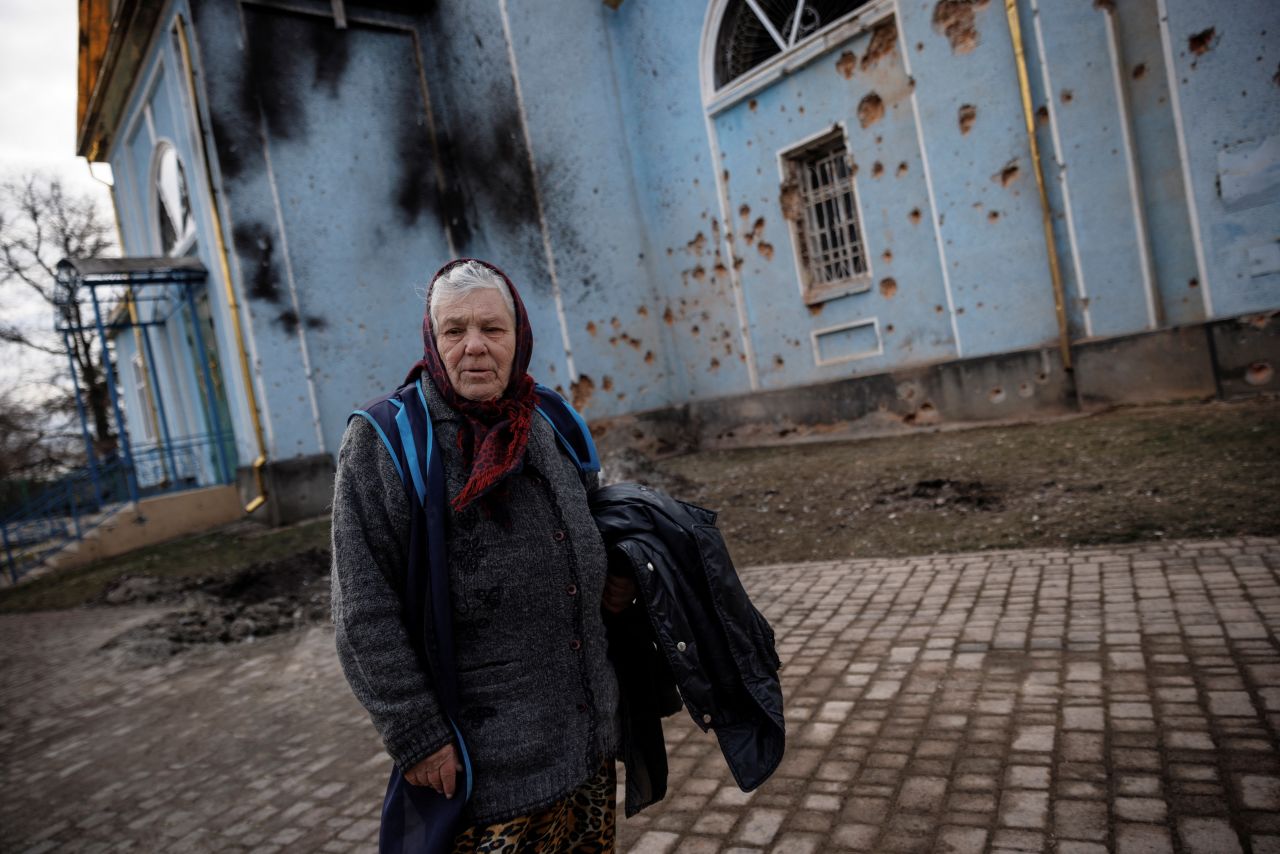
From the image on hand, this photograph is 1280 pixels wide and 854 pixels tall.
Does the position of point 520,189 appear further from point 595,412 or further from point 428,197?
point 595,412

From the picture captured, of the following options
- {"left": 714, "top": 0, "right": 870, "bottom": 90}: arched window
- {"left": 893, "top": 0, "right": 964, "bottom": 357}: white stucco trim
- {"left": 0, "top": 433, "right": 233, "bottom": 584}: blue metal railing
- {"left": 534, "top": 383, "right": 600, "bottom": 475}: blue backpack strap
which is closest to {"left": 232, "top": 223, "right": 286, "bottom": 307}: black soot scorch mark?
{"left": 0, "top": 433, "right": 233, "bottom": 584}: blue metal railing

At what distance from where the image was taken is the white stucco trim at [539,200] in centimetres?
1159

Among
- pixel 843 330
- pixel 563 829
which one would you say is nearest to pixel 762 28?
pixel 843 330

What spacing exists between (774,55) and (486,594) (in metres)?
10.7

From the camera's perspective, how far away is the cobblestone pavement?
2.53 meters

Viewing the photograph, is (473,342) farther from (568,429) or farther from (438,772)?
(438,772)

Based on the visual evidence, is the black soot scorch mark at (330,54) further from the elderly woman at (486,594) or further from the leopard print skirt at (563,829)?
the leopard print skirt at (563,829)

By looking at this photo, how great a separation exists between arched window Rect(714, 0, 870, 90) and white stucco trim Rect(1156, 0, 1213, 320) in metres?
3.75

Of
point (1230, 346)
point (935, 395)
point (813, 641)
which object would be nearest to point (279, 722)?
point (813, 641)

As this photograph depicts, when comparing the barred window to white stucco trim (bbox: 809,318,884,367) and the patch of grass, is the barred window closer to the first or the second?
white stucco trim (bbox: 809,318,884,367)

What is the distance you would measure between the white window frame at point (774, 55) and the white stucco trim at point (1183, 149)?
2.90m

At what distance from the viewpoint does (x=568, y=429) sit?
2082 mm

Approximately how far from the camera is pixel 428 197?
13.2m

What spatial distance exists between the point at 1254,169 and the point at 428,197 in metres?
11.2
